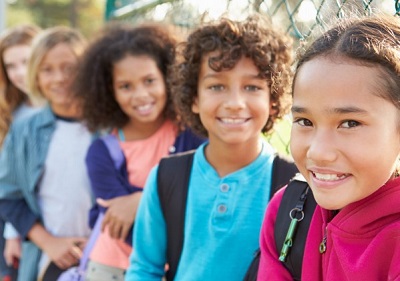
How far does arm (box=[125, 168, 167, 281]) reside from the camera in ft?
7.81

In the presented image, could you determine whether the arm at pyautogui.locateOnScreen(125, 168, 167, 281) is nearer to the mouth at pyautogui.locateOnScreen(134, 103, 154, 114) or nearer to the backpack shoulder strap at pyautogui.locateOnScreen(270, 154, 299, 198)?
the backpack shoulder strap at pyautogui.locateOnScreen(270, 154, 299, 198)

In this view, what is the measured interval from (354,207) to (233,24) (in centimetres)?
109

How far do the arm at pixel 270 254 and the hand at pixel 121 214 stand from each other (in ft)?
3.57

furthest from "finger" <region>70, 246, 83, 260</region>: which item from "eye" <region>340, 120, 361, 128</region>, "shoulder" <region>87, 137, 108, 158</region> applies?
"eye" <region>340, 120, 361, 128</region>

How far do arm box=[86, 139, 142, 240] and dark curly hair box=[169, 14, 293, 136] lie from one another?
49cm

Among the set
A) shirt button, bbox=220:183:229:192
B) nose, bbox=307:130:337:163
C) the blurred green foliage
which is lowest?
shirt button, bbox=220:183:229:192

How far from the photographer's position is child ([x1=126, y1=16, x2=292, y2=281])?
220cm

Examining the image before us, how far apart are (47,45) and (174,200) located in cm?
163

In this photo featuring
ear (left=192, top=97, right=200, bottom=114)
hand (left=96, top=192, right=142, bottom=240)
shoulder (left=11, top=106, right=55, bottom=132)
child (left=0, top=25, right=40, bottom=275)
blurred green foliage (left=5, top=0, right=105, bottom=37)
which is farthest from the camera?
blurred green foliage (left=5, top=0, right=105, bottom=37)

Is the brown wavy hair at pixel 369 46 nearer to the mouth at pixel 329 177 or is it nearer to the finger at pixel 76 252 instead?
the mouth at pixel 329 177

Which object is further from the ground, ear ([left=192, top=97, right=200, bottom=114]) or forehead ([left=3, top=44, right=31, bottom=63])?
forehead ([left=3, top=44, right=31, bottom=63])

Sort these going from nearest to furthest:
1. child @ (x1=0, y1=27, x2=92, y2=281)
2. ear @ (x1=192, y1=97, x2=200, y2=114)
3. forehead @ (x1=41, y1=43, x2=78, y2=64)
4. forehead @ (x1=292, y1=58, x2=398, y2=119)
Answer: forehead @ (x1=292, y1=58, x2=398, y2=119) → ear @ (x1=192, y1=97, x2=200, y2=114) → child @ (x1=0, y1=27, x2=92, y2=281) → forehead @ (x1=41, y1=43, x2=78, y2=64)

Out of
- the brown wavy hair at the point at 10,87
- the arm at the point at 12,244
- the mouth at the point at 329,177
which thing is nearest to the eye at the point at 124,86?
the arm at the point at 12,244

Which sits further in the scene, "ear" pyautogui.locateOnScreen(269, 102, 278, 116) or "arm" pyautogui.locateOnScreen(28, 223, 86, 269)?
"arm" pyautogui.locateOnScreen(28, 223, 86, 269)
